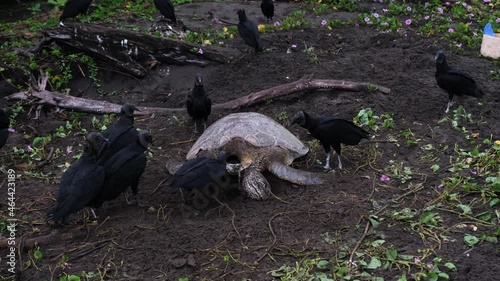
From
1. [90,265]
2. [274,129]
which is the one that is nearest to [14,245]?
[90,265]

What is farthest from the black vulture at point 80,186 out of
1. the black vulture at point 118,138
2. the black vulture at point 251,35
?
the black vulture at point 251,35

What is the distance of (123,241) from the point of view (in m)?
4.94

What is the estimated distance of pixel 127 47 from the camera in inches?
353

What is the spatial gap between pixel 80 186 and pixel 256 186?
170cm

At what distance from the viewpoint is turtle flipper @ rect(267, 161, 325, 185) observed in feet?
18.7

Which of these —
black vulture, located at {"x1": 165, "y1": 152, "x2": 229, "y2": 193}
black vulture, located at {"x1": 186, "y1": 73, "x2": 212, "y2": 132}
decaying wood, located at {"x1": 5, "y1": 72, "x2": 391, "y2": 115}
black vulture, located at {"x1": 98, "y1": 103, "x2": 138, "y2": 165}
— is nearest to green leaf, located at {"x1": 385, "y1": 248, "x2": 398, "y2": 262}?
black vulture, located at {"x1": 165, "y1": 152, "x2": 229, "y2": 193}

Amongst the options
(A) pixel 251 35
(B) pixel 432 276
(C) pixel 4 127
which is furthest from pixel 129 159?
(A) pixel 251 35

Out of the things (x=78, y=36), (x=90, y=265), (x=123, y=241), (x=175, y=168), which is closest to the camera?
(x=90, y=265)

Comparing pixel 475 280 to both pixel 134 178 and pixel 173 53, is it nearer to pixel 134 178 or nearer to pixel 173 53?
pixel 134 178

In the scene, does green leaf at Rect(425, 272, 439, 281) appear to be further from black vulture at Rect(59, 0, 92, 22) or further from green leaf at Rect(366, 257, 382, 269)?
black vulture at Rect(59, 0, 92, 22)

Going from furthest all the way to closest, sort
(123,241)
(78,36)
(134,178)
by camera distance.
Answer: (78,36) < (134,178) < (123,241)

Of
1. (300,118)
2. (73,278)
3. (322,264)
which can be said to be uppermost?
(300,118)

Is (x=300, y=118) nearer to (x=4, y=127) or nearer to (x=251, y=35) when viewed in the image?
(x=251, y=35)

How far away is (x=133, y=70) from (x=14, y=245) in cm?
446
